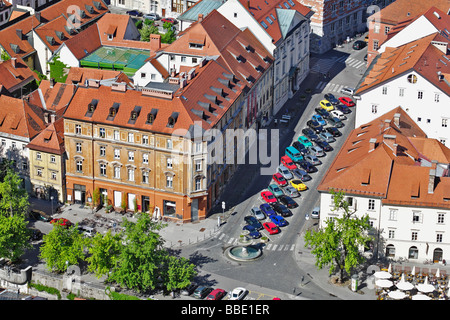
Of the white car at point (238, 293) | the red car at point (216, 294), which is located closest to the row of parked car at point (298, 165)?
the white car at point (238, 293)

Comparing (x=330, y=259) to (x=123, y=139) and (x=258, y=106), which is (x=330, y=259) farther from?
(x=258, y=106)

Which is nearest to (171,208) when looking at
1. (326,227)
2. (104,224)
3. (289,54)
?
(104,224)

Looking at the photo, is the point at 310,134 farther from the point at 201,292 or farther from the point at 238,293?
the point at 201,292

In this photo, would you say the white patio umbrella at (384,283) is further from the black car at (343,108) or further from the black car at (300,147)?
the black car at (343,108)

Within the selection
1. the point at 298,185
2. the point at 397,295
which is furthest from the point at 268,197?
the point at 397,295

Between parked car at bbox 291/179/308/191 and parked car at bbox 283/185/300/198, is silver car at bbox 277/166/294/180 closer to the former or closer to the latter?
parked car at bbox 291/179/308/191
